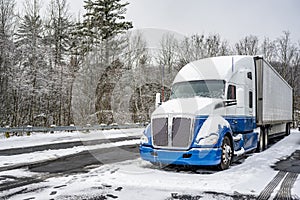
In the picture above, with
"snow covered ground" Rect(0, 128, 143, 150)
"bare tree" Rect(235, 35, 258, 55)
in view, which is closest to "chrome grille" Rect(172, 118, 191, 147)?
"snow covered ground" Rect(0, 128, 143, 150)

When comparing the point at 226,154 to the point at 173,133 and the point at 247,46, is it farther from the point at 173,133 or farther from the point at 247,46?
the point at 247,46

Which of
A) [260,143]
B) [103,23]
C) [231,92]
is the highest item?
[103,23]

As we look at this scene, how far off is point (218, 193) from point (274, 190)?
1.27 m

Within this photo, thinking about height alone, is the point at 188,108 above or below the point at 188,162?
above

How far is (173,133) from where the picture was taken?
743 cm

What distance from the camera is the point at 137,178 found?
6879 mm

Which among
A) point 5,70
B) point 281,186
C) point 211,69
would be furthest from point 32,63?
point 281,186

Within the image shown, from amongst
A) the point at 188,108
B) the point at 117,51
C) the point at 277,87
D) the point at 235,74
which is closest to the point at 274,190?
the point at 188,108

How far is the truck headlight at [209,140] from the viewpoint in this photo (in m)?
7.21

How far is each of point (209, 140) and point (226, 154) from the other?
42.3 inches

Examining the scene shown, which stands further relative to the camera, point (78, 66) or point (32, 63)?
point (78, 66)

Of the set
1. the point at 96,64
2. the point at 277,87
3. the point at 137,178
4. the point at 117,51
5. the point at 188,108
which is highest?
the point at 117,51

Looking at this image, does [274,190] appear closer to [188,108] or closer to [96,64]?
[188,108]

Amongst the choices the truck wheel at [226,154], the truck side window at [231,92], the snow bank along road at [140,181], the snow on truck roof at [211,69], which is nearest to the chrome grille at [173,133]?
the snow bank along road at [140,181]
